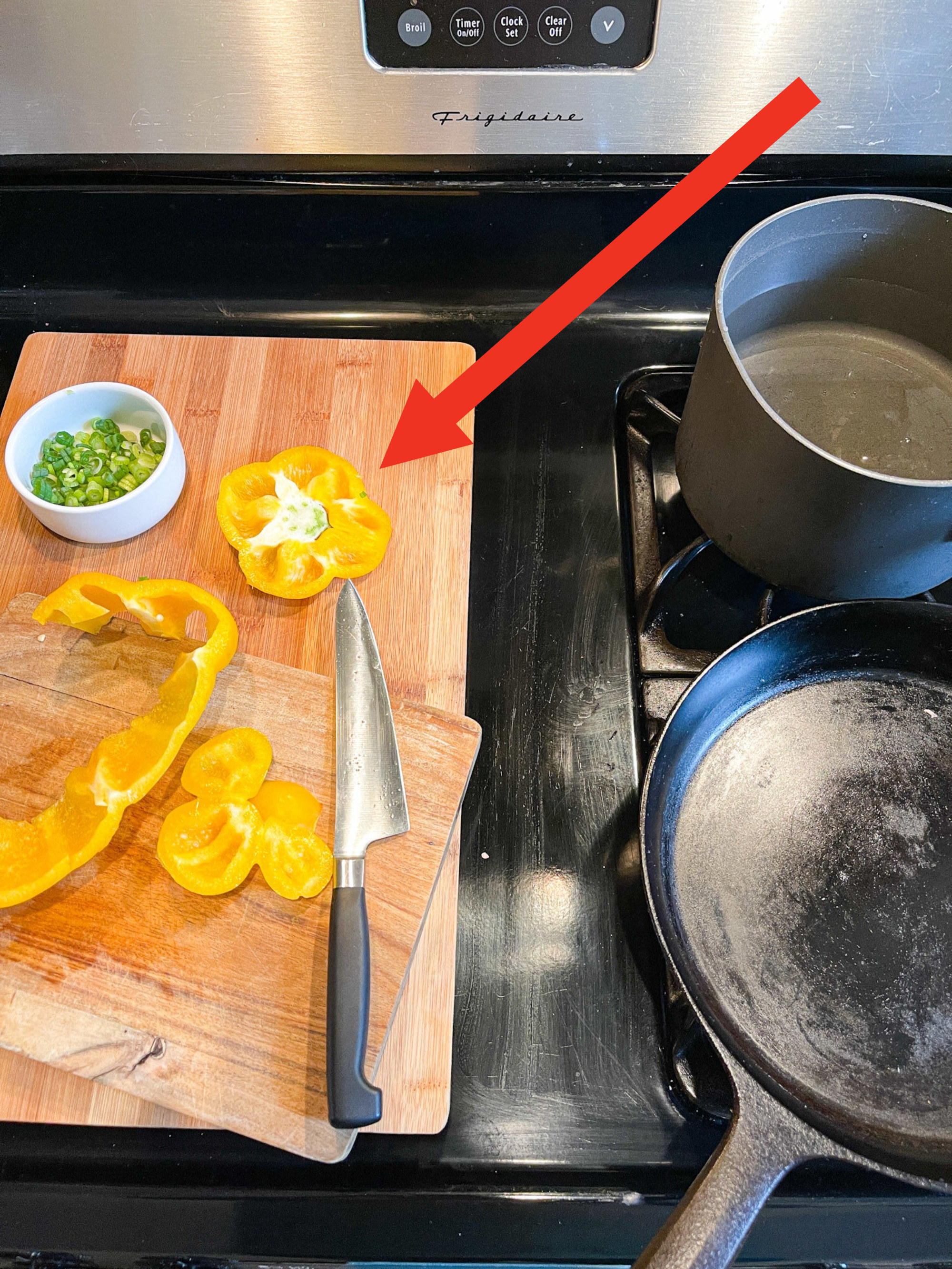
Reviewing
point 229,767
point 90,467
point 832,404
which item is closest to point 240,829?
point 229,767

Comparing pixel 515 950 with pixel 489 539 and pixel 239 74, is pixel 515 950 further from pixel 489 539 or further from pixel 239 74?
pixel 239 74

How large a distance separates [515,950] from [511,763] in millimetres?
142

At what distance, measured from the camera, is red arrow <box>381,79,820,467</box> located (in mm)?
721

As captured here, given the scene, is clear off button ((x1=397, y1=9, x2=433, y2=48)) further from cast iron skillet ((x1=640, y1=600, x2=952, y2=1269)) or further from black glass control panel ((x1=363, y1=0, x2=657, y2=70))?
cast iron skillet ((x1=640, y1=600, x2=952, y2=1269))

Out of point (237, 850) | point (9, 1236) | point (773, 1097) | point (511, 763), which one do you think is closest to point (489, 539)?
point (511, 763)

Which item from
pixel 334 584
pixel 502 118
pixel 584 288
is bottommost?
pixel 334 584

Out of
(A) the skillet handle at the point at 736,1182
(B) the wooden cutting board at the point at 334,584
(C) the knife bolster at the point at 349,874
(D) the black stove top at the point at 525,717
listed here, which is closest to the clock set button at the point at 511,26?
(D) the black stove top at the point at 525,717

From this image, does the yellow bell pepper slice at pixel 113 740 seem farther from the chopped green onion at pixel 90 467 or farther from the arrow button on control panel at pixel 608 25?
the arrow button on control panel at pixel 608 25

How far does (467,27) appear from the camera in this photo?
26.3 inches

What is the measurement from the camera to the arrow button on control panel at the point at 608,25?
0.66 m

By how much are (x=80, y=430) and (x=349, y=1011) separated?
54cm

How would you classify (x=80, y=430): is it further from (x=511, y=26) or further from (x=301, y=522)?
(x=511, y=26)

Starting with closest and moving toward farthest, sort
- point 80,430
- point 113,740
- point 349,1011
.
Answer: point 349,1011 < point 113,740 < point 80,430

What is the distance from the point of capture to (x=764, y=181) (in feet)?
2.52
